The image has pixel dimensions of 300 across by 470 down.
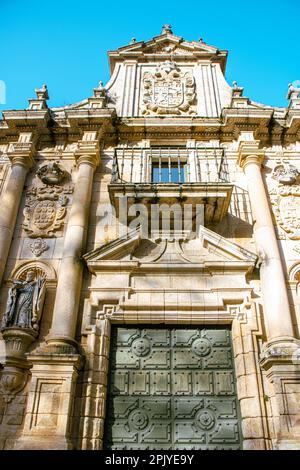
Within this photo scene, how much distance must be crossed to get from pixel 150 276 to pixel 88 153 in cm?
354

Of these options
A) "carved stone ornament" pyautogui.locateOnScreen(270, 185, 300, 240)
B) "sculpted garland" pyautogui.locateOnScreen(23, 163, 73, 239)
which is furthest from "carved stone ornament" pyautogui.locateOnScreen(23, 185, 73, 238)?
"carved stone ornament" pyautogui.locateOnScreen(270, 185, 300, 240)

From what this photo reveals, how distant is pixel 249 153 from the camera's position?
8.91 m

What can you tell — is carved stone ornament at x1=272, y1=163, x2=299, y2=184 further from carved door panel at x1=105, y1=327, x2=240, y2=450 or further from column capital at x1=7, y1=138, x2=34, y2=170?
column capital at x1=7, y1=138, x2=34, y2=170

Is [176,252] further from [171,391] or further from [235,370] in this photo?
[171,391]

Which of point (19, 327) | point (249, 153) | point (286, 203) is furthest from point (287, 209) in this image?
point (19, 327)

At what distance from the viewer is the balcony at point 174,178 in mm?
7918

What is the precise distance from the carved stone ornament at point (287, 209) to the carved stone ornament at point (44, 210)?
4.82m

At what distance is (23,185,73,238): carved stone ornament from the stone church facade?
1.4 inches

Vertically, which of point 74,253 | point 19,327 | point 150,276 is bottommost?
point 19,327

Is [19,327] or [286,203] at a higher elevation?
[286,203]

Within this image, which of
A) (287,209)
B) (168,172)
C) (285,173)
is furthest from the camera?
(168,172)

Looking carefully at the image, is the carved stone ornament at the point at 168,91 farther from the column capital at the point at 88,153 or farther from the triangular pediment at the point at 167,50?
the column capital at the point at 88,153

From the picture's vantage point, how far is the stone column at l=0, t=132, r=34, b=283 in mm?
7820
